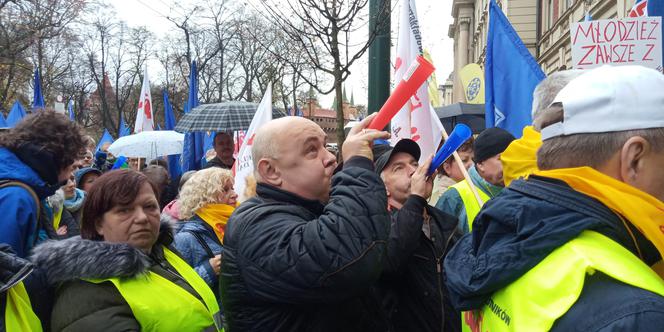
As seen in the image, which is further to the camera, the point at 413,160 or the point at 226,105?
the point at 226,105

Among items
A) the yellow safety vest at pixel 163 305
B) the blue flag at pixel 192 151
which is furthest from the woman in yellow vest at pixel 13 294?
the blue flag at pixel 192 151

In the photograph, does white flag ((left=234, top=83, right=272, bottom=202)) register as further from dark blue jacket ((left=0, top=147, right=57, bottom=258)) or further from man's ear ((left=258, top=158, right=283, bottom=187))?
man's ear ((left=258, top=158, right=283, bottom=187))

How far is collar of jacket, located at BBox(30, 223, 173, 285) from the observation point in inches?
79.6

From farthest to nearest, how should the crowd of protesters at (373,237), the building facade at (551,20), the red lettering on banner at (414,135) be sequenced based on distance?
the building facade at (551,20), the red lettering on banner at (414,135), the crowd of protesters at (373,237)

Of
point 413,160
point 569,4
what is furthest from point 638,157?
point 569,4

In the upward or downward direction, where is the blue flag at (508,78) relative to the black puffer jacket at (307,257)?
upward

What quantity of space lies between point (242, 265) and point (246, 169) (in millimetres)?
3227

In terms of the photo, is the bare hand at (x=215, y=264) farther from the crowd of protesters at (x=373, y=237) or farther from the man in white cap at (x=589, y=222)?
the man in white cap at (x=589, y=222)

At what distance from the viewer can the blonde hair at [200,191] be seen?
3.90 m

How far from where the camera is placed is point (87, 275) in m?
2.01

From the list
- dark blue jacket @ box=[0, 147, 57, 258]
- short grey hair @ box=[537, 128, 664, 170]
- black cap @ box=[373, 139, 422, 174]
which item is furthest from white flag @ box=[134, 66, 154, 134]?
short grey hair @ box=[537, 128, 664, 170]

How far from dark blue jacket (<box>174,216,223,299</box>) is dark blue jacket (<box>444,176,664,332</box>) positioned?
227 cm

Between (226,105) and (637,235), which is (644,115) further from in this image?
(226,105)

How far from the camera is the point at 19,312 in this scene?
1.79m
